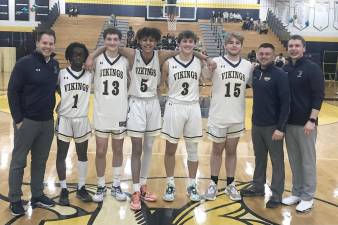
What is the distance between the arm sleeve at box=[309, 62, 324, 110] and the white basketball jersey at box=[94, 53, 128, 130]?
191 cm

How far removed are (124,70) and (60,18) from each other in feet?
65.6

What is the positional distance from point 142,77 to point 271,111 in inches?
55.8

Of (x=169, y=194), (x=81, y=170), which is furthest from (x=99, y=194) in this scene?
(x=169, y=194)

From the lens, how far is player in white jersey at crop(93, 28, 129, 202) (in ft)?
13.9

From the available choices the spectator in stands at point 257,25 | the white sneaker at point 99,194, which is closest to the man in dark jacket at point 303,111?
the white sneaker at point 99,194

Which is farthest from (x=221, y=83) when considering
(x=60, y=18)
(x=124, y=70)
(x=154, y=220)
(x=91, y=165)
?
(x=60, y=18)

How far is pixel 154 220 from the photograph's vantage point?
4000 mm

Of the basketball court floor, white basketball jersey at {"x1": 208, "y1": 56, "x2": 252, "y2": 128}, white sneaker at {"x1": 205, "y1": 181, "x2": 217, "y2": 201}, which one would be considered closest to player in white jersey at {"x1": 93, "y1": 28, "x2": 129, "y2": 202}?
the basketball court floor

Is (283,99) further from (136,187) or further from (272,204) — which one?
(136,187)

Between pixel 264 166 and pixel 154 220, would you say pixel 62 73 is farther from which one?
pixel 264 166

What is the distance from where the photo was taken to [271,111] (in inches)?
173

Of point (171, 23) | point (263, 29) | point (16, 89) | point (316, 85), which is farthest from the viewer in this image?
point (171, 23)

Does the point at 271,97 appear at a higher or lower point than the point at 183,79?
lower

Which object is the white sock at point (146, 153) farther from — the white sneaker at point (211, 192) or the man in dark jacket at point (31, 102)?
the man in dark jacket at point (31, 102)
